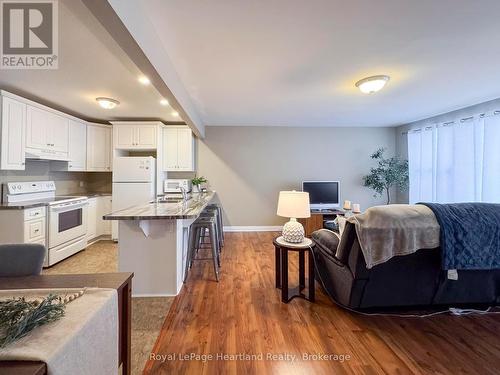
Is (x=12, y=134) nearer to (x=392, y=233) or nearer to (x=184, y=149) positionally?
(x=184, y=149)

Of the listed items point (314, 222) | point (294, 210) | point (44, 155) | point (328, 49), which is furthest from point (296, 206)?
point (44, 155)

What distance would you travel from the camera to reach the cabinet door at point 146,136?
15.2ft

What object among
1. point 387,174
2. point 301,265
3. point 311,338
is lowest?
point 311,338

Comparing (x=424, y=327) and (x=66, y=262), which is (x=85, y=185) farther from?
(x=424, y=327)

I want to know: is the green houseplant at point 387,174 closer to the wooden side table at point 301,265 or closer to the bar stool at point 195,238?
the wooden side table at point 301,265

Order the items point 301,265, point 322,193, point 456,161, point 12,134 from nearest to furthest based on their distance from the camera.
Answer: point 301,265, point 12,134, point 456,161, point 322,193

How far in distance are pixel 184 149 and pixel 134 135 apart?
97cm

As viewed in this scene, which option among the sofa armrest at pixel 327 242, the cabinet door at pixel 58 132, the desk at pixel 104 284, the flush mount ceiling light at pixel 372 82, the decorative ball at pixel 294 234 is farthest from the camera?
the cabinet door at pixel 58 132

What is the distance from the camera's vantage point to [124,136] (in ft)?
15.1

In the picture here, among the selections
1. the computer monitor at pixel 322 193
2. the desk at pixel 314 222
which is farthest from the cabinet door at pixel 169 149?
the desk at pixel 314 222

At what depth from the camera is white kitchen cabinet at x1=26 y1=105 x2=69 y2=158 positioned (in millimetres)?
3336

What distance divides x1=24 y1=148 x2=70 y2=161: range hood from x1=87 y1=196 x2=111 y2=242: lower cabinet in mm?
833

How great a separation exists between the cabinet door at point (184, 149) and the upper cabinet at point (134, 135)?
489mm

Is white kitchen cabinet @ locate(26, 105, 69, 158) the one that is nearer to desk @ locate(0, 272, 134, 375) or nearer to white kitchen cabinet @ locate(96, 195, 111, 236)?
white kitchen cabinet @ locate(96, 195, 111, 236)
